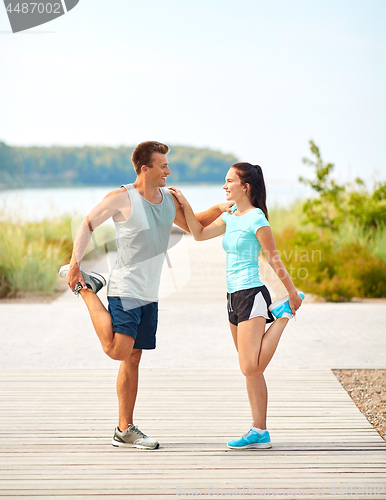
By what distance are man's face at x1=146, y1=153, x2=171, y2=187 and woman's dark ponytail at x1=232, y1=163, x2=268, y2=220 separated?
403mm

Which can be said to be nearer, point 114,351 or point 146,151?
point 114,351

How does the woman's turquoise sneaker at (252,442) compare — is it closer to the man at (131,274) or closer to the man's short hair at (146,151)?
the man at (131,274)

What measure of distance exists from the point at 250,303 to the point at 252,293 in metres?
0.06

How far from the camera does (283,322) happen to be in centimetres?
315

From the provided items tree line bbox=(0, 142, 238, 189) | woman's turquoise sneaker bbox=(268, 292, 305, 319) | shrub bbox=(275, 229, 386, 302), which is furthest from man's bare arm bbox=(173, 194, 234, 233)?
tree line bbox=(0, 142, 238, 189)

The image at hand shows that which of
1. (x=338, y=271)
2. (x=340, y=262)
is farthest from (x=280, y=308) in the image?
(x=340, y=262)

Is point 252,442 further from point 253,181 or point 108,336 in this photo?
point 253,181

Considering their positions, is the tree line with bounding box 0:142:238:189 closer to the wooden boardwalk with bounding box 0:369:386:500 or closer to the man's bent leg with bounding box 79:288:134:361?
the wooden boardwalk with bounding box 0:369:386:500

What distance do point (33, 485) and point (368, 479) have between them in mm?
1662

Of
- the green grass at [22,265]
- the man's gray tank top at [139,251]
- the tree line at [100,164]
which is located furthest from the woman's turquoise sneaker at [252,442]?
the tree line at [100,164]

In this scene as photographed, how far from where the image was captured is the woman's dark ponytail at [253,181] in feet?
10.5

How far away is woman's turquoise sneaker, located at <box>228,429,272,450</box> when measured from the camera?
316cm

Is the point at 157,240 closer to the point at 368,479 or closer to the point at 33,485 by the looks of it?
the point at 33,485

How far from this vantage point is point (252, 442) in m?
3.17
